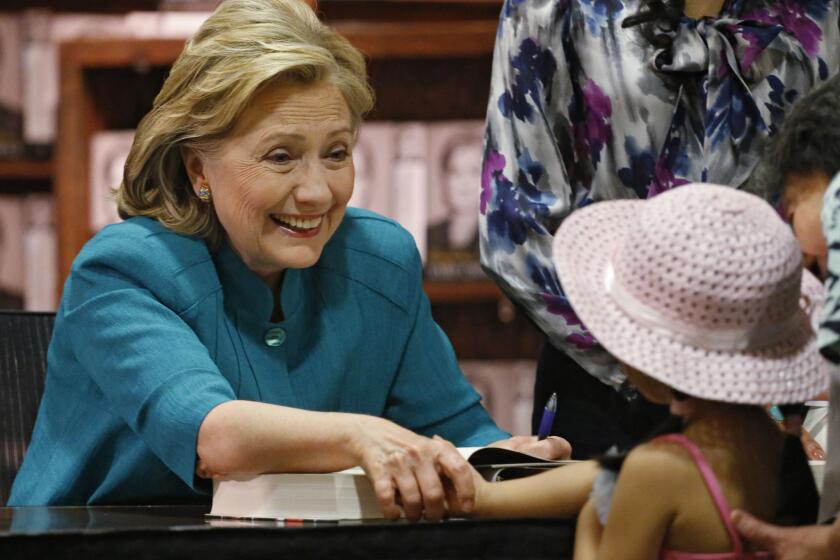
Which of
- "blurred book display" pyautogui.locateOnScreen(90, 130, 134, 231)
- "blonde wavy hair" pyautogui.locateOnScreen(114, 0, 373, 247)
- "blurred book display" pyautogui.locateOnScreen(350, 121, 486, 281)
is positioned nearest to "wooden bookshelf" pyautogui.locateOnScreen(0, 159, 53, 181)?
"blurred book display" pyautogui.locateOnScreen(90, 130, 134, 231)

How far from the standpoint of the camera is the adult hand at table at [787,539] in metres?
1.26

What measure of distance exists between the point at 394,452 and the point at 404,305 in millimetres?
584

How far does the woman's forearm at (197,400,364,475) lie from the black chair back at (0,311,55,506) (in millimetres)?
728

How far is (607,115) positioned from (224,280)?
0.55 m

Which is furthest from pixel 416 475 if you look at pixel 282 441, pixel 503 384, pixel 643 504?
pixel 503 384

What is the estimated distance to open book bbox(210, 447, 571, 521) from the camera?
149cm

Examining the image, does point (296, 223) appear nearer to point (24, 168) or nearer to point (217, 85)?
point (217, 85)

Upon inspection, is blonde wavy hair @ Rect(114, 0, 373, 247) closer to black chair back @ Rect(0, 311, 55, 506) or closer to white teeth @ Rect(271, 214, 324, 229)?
white teeth @ Rect(271, 214, 324, 229)

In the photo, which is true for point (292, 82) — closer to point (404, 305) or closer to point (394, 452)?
point (404, 305)

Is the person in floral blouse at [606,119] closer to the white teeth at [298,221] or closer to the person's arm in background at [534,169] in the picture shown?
the person's arm in background at [534,169]

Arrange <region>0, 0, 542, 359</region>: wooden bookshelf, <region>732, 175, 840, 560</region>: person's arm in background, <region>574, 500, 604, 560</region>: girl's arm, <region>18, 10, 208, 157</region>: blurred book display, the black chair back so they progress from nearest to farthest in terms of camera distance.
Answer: <region>732, 175, 840, 560</region>: person's arm in background, <region>574, 500, 604, 560</region>: girl's arm, the black chair back, <region>0, 0, 542, 359</region>: wooden bookshelf, <region>18, 10, 208, 157</region>: blurred book display

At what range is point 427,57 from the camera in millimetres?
3465

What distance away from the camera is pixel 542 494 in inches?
57.2

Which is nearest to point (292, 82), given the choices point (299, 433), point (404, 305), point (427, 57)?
point (404, 305)
